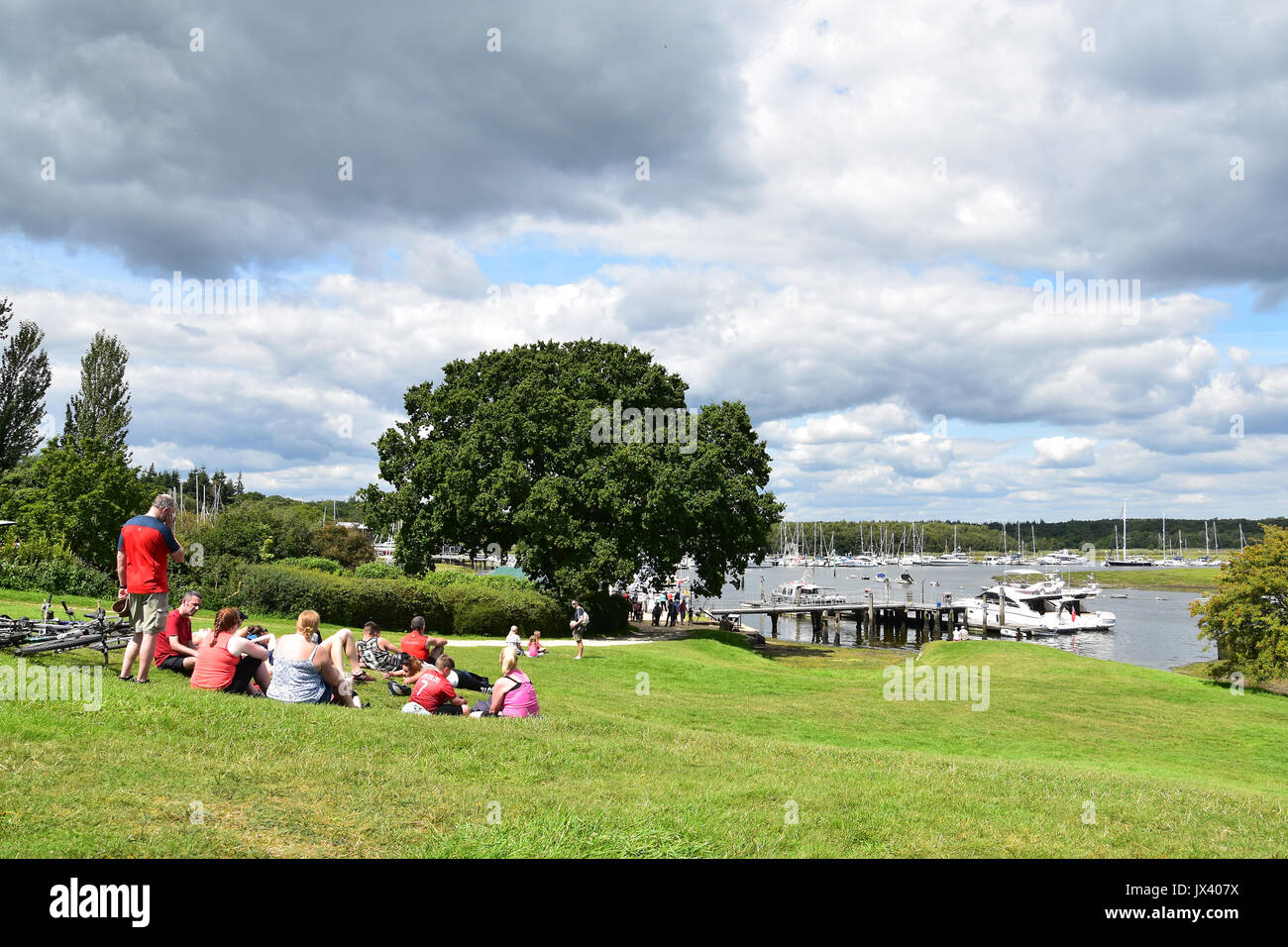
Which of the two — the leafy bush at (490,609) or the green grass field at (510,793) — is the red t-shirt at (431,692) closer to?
the green grass field at (510,793)

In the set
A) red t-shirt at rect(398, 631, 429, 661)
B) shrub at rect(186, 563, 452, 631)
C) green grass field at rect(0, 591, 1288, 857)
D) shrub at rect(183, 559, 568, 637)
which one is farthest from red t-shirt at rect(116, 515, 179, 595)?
shrub at rect(186, 563, 452, 631)

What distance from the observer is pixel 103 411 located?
220ft

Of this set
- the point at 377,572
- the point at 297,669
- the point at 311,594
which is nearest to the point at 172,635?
the point at 297,669

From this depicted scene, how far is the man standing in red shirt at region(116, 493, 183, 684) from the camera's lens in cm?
1047

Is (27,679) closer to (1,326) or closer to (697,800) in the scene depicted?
(697,800)

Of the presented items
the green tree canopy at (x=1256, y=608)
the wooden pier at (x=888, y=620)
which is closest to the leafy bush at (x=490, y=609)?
the green tree canopy at (x=1256, y=608)

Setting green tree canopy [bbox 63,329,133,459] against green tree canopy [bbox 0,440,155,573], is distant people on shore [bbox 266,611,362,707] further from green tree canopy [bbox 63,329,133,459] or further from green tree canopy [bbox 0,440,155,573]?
green tree canopy [bbox 63,329,133,459]

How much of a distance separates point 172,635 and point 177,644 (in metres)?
0.33

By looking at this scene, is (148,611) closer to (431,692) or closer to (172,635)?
(172,635)

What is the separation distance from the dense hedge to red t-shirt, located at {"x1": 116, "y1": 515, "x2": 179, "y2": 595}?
2126 centimetres

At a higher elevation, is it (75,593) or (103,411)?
(103,411)

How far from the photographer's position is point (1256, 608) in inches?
1260
